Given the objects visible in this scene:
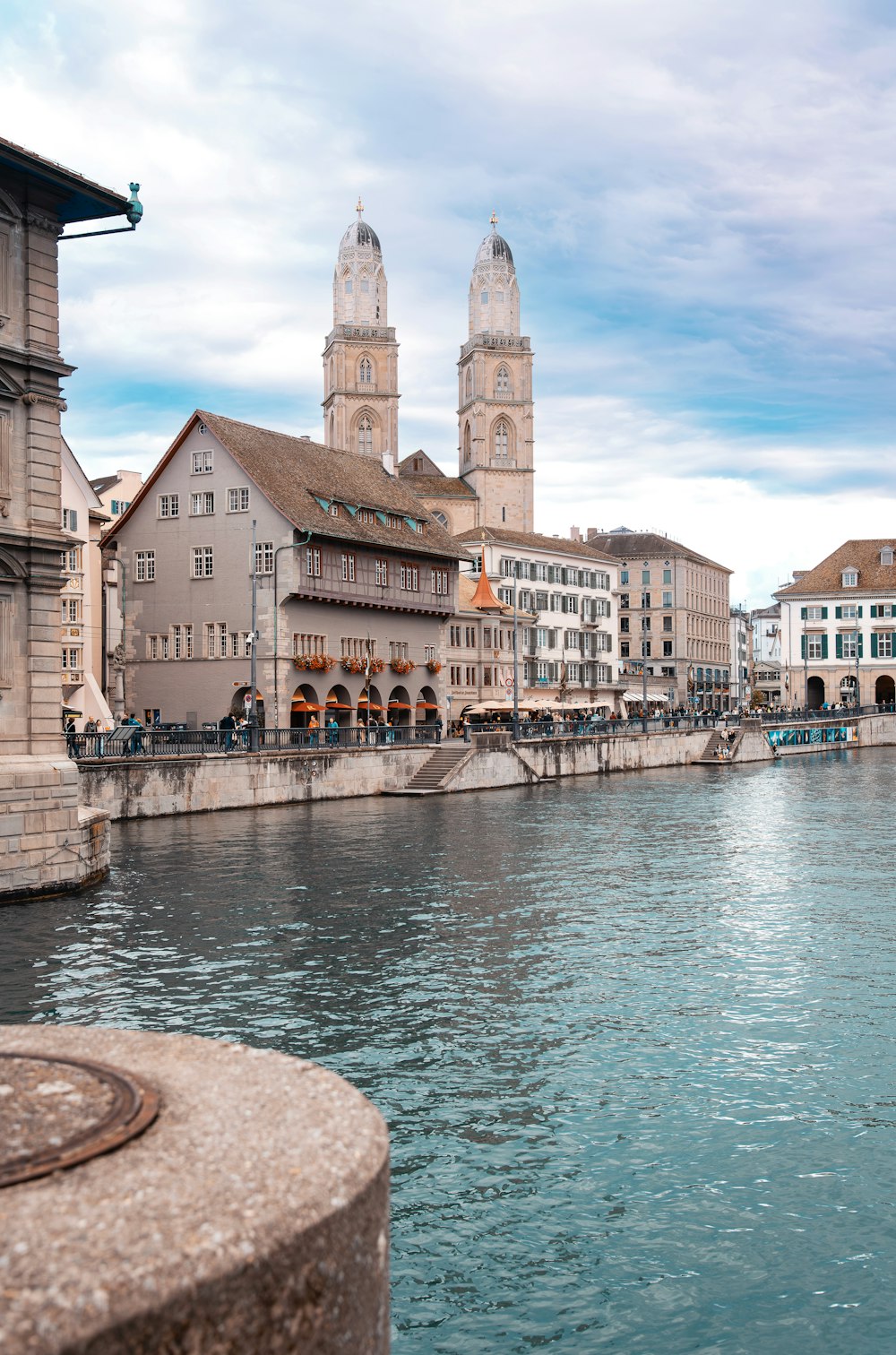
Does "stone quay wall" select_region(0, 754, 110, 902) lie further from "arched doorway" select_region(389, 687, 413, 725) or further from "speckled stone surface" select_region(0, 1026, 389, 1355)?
"arched doorway" select_region(389, 687, 413, 725)

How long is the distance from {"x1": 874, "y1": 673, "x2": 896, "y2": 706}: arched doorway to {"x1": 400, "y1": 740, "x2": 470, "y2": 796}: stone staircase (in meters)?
71.7

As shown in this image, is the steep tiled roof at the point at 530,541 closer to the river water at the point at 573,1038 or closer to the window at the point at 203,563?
the window at the point at 203,563

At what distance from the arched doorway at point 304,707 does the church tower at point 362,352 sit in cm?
6542

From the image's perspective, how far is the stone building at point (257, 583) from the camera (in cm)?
5378

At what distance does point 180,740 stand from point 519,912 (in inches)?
792

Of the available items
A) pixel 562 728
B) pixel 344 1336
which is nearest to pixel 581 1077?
pixel 344 1336

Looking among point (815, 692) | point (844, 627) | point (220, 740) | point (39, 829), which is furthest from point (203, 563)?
point (815, 692)

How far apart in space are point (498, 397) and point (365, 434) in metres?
12.9

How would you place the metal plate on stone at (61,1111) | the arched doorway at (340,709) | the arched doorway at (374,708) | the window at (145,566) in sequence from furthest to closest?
1. the arched doorway at (374,708)
2. the window at (145,566)
3. the arched doorway at (340,709)
4. the metal plate on stone at (61,1111)

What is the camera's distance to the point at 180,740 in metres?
38.9

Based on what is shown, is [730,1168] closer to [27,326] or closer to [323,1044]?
[323,1044]

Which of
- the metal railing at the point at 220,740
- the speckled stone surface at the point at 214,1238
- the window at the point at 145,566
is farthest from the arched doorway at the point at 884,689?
the speckled stone surface at the point at 214,1238

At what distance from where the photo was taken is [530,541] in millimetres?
88250

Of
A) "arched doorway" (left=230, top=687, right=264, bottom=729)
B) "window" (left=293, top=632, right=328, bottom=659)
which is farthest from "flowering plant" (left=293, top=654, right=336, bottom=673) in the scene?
"arched doorway" (left=230, top=687, right=264, bottom=729)
